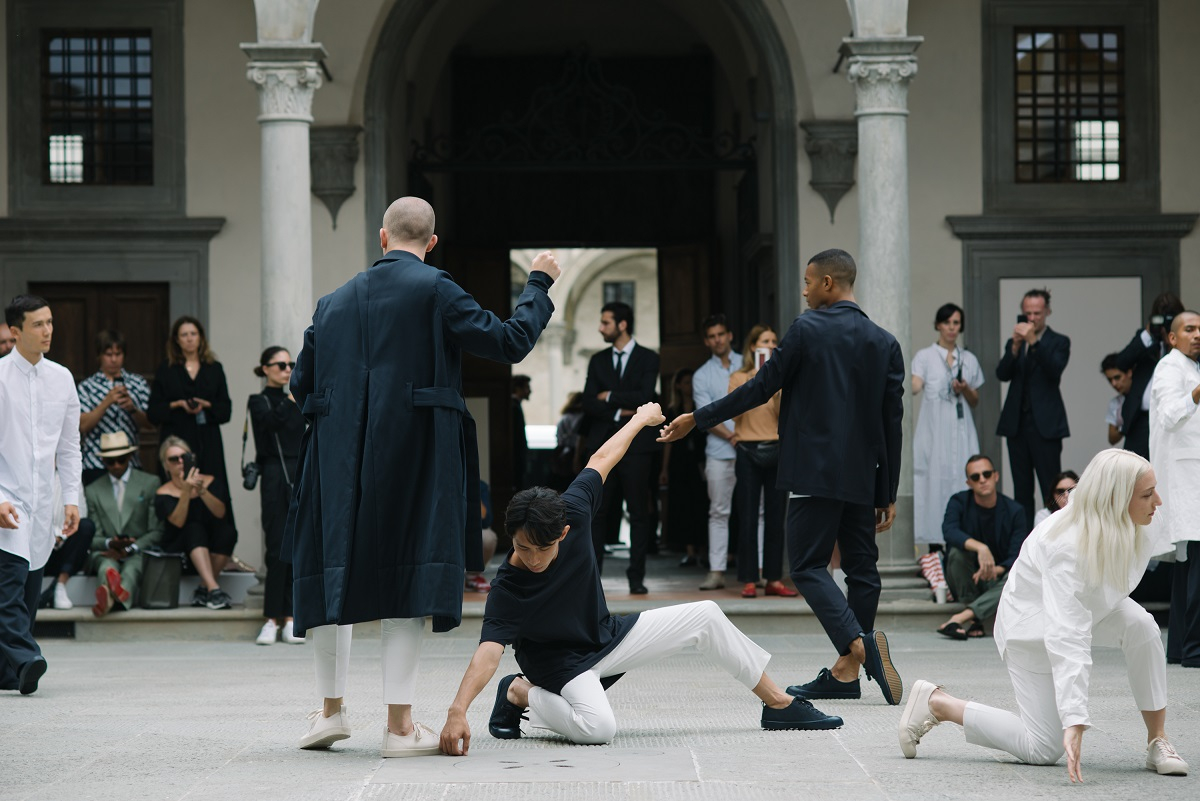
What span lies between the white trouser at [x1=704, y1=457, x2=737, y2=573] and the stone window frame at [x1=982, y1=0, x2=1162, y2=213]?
331 cm

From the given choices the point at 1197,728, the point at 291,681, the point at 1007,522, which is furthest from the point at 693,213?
the point at 1197,728

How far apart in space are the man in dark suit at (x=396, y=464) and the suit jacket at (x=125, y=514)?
5.44 meters

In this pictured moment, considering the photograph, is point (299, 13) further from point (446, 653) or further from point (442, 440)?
point (442, 440)

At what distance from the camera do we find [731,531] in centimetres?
1369

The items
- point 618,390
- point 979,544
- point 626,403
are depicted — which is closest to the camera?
point 979,544

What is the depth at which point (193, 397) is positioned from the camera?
1103 cm

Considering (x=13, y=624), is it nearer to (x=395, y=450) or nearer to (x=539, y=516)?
(x=395, y=450)

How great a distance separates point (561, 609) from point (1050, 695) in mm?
1767

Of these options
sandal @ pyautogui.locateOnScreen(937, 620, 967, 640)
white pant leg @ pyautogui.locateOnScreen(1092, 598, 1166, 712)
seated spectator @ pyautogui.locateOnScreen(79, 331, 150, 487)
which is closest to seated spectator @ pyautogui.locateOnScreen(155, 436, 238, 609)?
seated spectator @ pyautogui.locateOnScreen(79, 331, 150, 487)

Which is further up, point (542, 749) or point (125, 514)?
point (125, 514)

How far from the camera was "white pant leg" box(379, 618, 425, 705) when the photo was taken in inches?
212

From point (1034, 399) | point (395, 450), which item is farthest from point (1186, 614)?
point (395, 450)

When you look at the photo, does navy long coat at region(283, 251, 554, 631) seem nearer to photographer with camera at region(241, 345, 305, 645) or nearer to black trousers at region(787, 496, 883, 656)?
black trousers at region(787, 496, 883, 656)

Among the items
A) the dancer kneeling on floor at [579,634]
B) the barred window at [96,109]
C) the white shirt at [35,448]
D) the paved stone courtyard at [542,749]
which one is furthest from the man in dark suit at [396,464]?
the barred window at [96,109]
